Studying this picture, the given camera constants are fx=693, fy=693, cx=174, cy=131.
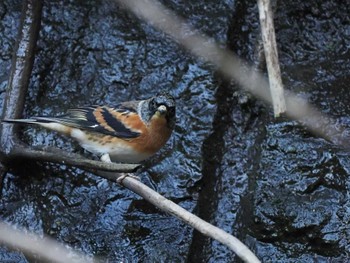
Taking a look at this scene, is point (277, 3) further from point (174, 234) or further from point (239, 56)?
point (174, 234)

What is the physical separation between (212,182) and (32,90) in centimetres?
183

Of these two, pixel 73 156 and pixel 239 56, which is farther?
pixel 239 56

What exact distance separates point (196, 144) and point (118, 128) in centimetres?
77

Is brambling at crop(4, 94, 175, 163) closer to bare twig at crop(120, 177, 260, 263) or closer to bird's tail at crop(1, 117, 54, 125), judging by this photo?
bird's tail at crop(1, 117, 54, 125)

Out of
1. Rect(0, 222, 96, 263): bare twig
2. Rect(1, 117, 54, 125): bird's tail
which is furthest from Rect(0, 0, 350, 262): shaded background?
Rect(1, 117, 54, 125): bird's tail

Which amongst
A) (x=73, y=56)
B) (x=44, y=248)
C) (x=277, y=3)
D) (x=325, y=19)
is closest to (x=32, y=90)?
(x=73, y=56)

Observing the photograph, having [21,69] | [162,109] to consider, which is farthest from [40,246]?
[21,69]

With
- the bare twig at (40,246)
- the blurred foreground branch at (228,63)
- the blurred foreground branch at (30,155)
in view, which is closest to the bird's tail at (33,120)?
the blurred foreground branch at (30,155)

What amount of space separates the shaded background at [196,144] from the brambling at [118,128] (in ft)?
1.12

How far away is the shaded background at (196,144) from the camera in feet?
17.2

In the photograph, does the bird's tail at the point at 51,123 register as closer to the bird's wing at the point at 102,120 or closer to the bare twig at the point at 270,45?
the bird's wing at the point at 102,120

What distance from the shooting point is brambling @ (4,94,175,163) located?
211 inches

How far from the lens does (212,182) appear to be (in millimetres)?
5715

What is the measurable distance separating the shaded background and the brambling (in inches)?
13.4
